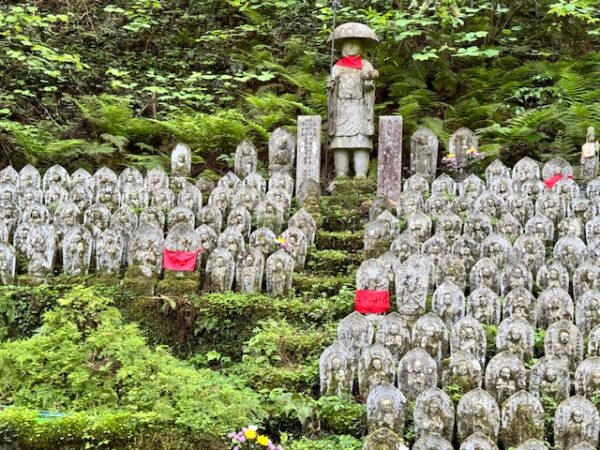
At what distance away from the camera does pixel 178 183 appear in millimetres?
8633

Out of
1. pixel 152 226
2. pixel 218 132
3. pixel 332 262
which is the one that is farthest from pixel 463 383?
pixel 218 132

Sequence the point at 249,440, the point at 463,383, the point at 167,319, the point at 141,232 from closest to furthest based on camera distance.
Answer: the point at 249,440 → the point at 463,383 → the point at 167,319 → the point at 141,232

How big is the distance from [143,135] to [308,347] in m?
6.13

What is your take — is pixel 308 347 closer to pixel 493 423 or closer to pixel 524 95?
pixel 493 423

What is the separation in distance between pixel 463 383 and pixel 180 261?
9.45ft

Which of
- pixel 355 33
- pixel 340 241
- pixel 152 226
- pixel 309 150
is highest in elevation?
pixel 355 33

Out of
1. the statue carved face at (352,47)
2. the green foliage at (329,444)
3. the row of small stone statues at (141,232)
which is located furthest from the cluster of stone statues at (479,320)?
the statue carved face at (352,47)

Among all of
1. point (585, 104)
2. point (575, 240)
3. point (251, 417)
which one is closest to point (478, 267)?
point (575, 240)

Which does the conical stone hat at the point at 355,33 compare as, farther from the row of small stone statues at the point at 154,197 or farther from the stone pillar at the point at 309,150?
the row of small stone statues at the point at 154,197

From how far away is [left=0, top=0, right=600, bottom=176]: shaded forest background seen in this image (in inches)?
395

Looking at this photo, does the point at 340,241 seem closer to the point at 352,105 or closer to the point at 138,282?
the point at 138,282

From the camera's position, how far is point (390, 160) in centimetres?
864

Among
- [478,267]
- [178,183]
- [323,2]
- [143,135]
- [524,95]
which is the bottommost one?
[478,267]

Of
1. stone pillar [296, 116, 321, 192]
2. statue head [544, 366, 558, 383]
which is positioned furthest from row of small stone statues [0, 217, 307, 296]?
statue head [544, 366, 558, 383]
